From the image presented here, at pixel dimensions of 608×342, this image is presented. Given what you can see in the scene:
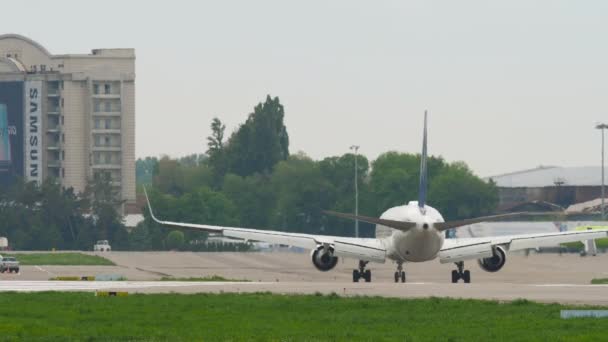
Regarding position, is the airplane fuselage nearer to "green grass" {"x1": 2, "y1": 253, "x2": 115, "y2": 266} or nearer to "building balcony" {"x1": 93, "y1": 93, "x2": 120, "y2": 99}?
"green grass" {"x1": 2, "y1": 253, "x2": 115, "y2": 266}

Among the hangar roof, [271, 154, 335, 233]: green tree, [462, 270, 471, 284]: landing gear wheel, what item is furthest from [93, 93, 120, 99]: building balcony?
[462, 270, 471, 284]: landing gear wheel

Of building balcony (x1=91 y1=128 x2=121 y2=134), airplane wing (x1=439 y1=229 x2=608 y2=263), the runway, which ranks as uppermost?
building balcony (x1=91 y1=128 x2=121 y2=134)

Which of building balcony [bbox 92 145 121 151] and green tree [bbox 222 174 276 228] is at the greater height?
building balcony [bbox 92 145 121 151]

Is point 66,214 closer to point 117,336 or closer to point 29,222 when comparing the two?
point 29,222

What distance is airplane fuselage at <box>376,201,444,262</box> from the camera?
66125 millimetres

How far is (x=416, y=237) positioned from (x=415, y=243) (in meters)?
0.63

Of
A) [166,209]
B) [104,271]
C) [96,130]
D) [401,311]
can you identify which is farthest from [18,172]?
[401,311]

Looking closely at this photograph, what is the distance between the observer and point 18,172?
191 metres

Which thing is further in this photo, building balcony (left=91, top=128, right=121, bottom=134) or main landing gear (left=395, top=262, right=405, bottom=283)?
building balcony (left=91, top=128, right=121, bottom=134)

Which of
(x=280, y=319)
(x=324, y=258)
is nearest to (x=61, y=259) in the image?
(x=324, y=258)

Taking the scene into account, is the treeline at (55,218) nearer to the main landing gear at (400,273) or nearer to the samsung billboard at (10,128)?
the samsung billboard at (10,128)

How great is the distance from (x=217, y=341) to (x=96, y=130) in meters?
164

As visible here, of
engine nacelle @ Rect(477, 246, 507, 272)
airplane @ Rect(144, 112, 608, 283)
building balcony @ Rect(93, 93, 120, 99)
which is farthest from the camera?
building balcony @ Rect(93, 93, 120, 99)

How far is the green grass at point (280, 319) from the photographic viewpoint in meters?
37.3
